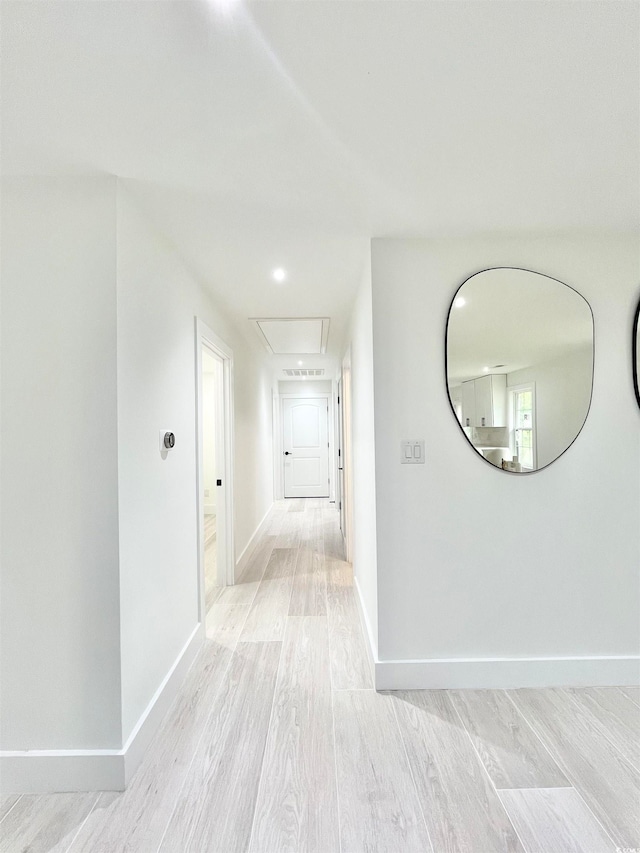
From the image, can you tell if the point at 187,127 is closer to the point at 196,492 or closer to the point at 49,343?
the point at 49,343

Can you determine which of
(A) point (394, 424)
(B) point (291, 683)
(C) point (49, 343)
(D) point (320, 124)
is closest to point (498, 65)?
(D) point (320, 124)

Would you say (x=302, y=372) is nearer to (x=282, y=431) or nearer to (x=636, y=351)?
(x=282, y=431)

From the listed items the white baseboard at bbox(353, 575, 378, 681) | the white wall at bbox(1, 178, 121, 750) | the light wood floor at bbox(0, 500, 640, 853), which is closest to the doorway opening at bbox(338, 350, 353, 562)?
the white baseboard at bbox(353, 575, 378, 681)

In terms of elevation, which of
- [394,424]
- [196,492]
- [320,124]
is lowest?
[196,492]

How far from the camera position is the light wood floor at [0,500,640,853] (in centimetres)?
144

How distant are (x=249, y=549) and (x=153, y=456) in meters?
2.88

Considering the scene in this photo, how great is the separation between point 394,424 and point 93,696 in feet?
5.67

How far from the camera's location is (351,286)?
2992mm

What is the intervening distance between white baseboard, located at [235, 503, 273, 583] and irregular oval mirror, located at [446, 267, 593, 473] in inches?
104

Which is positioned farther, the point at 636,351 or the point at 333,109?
the point at 636,351

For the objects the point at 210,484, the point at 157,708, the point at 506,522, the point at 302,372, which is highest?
the point at 302,372

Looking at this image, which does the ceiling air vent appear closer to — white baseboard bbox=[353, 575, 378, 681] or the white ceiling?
white baseboard bbox=[353, 575, 378, 681]

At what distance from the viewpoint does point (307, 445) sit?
8.36 metres

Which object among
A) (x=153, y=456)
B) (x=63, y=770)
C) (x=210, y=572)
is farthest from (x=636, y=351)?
(x=210, y=572)
